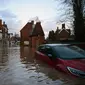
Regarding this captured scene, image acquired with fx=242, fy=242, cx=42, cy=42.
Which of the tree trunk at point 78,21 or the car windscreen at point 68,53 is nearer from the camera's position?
the car windscreen at point 68,53

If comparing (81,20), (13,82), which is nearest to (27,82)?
(13,82)

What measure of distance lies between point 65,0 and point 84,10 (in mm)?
3140

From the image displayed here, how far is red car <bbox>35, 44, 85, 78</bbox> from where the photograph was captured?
370 inches

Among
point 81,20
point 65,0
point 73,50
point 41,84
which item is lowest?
point 41,84

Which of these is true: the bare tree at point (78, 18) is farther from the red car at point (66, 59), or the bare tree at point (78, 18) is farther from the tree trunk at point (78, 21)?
the red car at point (66, 59)

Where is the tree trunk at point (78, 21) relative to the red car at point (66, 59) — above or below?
above

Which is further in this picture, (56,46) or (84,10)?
(84,10)

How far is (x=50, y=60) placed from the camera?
12039 millimetres

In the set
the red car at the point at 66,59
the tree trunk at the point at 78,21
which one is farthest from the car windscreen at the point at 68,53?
the tree trunk at the point at 78,21

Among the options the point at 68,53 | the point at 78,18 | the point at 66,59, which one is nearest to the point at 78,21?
the point at 78,18

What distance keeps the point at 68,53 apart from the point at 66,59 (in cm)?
109

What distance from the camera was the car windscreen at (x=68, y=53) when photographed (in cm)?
1125

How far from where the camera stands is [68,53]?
11727 millimetres

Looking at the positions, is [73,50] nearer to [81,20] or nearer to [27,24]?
[81,20]
